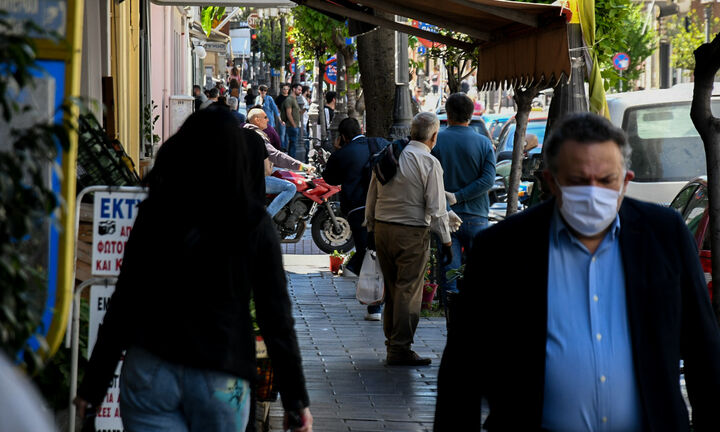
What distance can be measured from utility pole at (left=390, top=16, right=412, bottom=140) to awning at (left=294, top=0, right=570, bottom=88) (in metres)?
2.76

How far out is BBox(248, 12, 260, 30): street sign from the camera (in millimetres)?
66581

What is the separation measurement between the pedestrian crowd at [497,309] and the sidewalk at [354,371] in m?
3.30

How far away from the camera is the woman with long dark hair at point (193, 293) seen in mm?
3545

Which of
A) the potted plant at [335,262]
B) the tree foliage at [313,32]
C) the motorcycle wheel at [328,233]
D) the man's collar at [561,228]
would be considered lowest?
the potted plant at [335,262]

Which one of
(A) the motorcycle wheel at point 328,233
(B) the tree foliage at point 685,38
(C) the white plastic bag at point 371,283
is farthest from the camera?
(B) the tree foliage at point 685,38

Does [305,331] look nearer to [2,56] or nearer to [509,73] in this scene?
[509,73]

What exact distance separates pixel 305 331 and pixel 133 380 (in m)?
6.56

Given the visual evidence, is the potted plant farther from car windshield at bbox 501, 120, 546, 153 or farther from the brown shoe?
car windshield at bbox 501, 120, 546, 153

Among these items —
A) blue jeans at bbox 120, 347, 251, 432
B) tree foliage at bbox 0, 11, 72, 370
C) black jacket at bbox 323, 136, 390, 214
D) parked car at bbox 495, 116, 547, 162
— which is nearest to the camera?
tree foliage at bbox 0, 11, 72, 370

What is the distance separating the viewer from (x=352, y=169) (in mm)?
11266

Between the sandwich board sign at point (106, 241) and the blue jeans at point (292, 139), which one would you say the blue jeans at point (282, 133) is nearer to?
the blue jeans at point (292, 139)

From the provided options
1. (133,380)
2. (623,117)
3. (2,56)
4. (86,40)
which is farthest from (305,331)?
(2,56)

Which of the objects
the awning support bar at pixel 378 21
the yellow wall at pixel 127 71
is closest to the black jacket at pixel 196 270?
the awning support bar at pixel 378 21

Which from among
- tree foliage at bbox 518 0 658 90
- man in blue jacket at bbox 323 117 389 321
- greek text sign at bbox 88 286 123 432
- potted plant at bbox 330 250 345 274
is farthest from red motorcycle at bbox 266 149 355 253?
greek text sign at bbox 88 286 123 432
